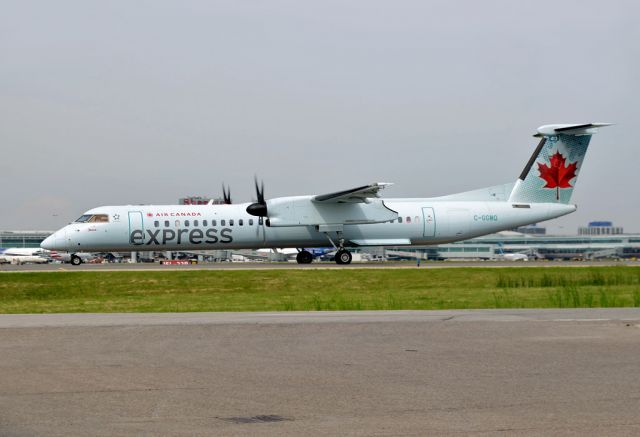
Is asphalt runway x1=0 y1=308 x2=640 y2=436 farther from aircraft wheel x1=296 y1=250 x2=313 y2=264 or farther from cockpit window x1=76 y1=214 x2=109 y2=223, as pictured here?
aircraft wheel x1=296 y1=250 x2=313 y2=264

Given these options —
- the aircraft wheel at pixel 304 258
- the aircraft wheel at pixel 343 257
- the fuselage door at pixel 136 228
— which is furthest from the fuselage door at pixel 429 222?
the fuselage door at pixel 136 228

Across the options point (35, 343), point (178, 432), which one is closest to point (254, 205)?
point (35, 343)

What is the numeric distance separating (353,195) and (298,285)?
11.1 metres

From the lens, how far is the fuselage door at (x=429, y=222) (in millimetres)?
48062

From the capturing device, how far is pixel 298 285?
36125 millimetres

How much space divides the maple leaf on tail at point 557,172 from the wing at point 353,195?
10.5m

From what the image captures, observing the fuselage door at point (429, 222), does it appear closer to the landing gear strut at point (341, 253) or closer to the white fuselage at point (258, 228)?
the white fuselage at point (258, 228)

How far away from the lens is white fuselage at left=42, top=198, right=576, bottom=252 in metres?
46.3

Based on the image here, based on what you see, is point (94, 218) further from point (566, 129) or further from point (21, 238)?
point (21, 238)

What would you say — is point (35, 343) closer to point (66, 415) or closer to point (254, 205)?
point (66, 415)

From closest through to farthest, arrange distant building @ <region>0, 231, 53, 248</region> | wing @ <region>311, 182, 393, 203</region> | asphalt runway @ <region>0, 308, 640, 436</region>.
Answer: asphalt runway @ <region>0, 308, 640, 436</region> → wing @ <region>311, 182, 393, 203</region> → distant building @ <region>0, 231, 53, 248</region>

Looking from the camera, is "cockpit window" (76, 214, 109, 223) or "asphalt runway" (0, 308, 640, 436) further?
"cockpit window" (76, 214, 109, 223)

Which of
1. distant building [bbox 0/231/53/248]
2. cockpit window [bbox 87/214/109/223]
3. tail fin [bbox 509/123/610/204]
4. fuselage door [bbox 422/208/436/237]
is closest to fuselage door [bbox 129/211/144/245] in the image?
cockpit window [bbox 87/214/109/223]

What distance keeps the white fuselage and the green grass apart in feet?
24.6
